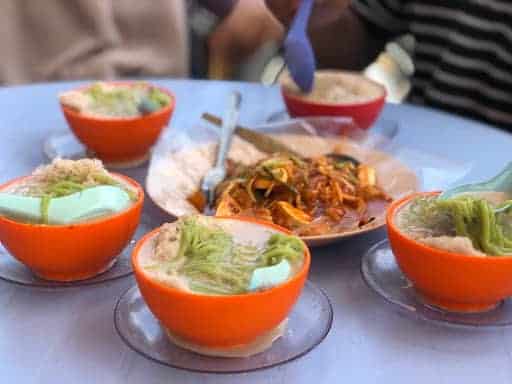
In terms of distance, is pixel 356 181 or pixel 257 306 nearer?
pixel 257 306

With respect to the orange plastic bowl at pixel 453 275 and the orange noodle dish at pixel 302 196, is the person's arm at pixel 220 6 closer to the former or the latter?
the orange noodle dish at pixel 302 196

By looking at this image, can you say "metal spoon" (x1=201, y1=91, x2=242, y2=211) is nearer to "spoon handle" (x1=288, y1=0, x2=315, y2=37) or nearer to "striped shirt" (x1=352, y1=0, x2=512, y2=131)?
"spoon handle" (x1=288, y1=0, x2=315, y2=37)

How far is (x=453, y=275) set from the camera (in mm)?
584

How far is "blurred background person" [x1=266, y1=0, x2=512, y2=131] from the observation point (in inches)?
51.5

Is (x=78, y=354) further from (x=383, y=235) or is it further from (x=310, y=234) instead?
(x=383, y=235)

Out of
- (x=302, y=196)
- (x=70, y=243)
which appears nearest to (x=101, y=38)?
(x=302, y=196)

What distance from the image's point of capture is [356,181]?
2.73 ft

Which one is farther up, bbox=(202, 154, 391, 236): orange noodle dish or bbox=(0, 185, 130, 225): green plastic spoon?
bbox=(0, 185, 130, 225): green plastic spoon

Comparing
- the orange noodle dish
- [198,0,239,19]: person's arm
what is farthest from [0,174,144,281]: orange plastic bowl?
[198,0,239,19]: person's arm

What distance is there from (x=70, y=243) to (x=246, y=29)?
96 centimetres

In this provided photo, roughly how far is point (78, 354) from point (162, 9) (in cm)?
129

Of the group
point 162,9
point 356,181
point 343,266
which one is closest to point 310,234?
point 343,266

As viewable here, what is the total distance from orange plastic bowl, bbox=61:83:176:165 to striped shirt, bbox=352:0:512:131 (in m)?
0.65

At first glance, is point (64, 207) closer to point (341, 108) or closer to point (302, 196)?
point (302, 196)
